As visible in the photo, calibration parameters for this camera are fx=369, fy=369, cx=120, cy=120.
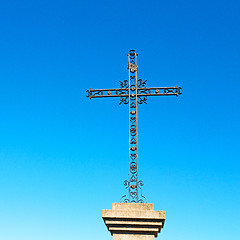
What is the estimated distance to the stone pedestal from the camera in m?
11.1

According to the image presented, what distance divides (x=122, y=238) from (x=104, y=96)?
516 centimetres

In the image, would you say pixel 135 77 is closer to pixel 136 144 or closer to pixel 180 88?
pixel 180 88

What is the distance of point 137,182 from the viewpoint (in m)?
11.9

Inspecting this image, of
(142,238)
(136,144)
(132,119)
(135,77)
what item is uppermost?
(135,77)

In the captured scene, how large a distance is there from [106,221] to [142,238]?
48.2 inches

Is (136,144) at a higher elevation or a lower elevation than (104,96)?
lower

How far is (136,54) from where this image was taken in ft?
45.0

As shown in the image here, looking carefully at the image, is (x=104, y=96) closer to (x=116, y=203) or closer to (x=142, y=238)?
(x=116, y=203)

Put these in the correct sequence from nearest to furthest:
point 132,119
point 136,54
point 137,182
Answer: point 137,182 → point 132,119 → point 136,54

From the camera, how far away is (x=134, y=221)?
11.2 metres

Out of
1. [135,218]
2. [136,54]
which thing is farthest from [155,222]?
[136,54]

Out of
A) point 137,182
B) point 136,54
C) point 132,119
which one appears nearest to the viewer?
point 137,182

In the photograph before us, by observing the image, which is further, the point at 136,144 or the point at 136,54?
the point at 136,54

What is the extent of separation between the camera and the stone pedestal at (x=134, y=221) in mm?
11141
